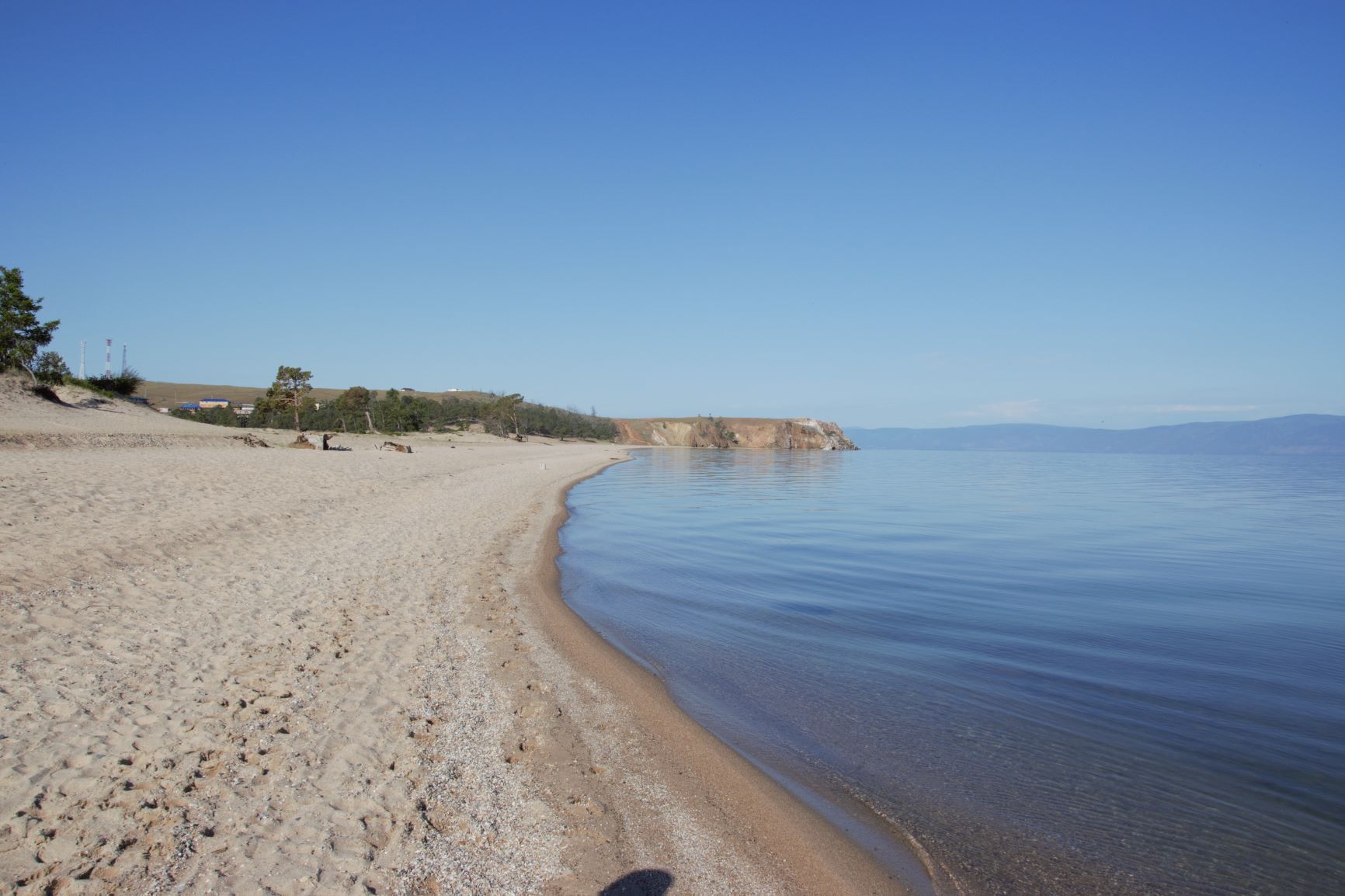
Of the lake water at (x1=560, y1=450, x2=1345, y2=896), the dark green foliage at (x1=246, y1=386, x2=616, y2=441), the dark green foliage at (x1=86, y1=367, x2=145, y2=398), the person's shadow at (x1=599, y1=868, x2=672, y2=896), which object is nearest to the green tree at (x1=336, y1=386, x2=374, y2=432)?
the dark green foliage at (x1=246, y1=386, x2=616, y2=441)

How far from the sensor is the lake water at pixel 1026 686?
4.75 metres

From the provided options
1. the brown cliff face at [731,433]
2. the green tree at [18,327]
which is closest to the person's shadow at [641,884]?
the green tree at [18,327]

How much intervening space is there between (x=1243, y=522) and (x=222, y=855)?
30631 millimetres

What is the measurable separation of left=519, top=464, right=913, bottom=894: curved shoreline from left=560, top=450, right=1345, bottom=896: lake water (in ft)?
0.75

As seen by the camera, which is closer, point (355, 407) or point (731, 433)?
point (355, 407)

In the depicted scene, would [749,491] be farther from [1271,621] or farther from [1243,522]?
[1271,621]

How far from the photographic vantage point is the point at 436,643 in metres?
8.09

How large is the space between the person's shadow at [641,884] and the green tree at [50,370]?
4486cm

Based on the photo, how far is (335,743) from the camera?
5.29 m

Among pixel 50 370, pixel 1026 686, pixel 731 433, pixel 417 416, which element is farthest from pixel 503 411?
pixel 1026 686

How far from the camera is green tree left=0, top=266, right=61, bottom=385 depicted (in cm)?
3491

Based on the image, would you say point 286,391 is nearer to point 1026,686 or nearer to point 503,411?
point 503,411

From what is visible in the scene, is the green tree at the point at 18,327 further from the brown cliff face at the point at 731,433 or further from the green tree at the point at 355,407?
the brown cliff face at the point at 731,433

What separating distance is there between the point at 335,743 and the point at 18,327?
4368 centimetres
